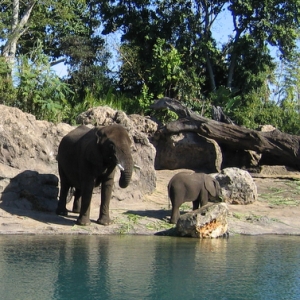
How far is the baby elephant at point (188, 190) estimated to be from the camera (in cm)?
1182

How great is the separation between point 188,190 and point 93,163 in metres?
1.85

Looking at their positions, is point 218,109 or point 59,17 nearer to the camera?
point 218,109

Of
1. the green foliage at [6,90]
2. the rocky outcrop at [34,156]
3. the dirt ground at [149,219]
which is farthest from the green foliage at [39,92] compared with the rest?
the dirt ground at [149,219]

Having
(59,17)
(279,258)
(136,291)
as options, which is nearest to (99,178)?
(279,258)

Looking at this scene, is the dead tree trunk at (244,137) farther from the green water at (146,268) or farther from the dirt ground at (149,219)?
the green water at (146,268)

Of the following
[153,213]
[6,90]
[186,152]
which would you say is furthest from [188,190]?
[6,90]

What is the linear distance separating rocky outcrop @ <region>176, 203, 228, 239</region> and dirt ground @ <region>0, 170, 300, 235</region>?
19.2 inches

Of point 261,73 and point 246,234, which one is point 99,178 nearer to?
point 246,234

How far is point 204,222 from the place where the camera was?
1089cm

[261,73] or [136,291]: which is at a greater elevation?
[261,73]

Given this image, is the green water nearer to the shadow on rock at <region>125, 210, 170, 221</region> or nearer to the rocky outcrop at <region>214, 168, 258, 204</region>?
the shadow on rock at <region>125, 210, 170, 221</region>

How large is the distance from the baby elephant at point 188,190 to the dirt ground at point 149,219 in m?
0.44

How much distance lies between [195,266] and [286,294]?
A: 1.58 meters

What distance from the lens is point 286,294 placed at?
7.34m
